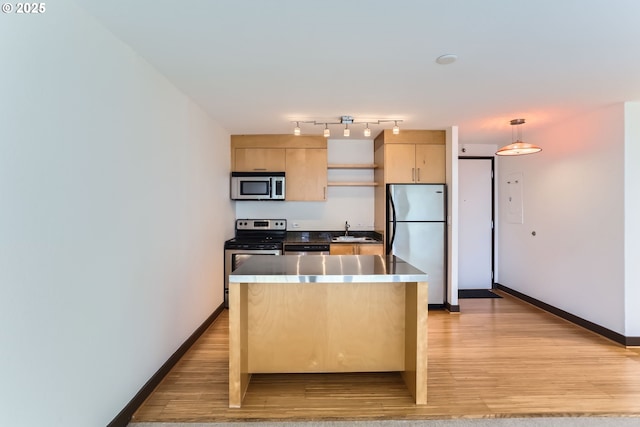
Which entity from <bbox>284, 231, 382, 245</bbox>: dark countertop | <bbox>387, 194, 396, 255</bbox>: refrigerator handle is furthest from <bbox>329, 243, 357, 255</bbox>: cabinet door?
<bbox>387, 194, 396, 255</bbox>: refrigerator handle

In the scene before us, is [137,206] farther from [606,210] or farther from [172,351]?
[606,210]

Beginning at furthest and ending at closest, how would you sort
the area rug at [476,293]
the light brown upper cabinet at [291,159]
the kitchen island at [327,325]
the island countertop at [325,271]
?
the area rug at [476,293] < the light brown upper cabinet at [291,159] < the kitchen island at [327,325] < the island countertop at [325,271]

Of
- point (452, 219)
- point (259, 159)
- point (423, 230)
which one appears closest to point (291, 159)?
point (259, 159)

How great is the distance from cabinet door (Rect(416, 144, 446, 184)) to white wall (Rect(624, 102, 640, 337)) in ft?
6.16

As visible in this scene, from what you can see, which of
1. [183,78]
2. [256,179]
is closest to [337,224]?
[256,179]

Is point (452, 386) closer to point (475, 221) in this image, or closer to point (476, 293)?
point (476, 293)

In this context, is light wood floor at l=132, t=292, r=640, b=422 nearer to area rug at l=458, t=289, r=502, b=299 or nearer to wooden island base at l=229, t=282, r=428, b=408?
wooden island base at l=229, t=282, r=428, b=408

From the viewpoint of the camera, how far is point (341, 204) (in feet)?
16.9

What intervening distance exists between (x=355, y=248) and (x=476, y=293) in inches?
95.1

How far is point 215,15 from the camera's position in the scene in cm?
177

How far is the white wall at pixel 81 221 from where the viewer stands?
1.35 metres

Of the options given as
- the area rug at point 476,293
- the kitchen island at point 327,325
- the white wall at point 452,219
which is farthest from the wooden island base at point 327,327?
the area rug at point 476,293

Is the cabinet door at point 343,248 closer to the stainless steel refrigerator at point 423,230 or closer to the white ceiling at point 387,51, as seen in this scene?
the stainless steel refrigerator at point 423,230

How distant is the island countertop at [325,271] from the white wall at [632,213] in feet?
8.73
